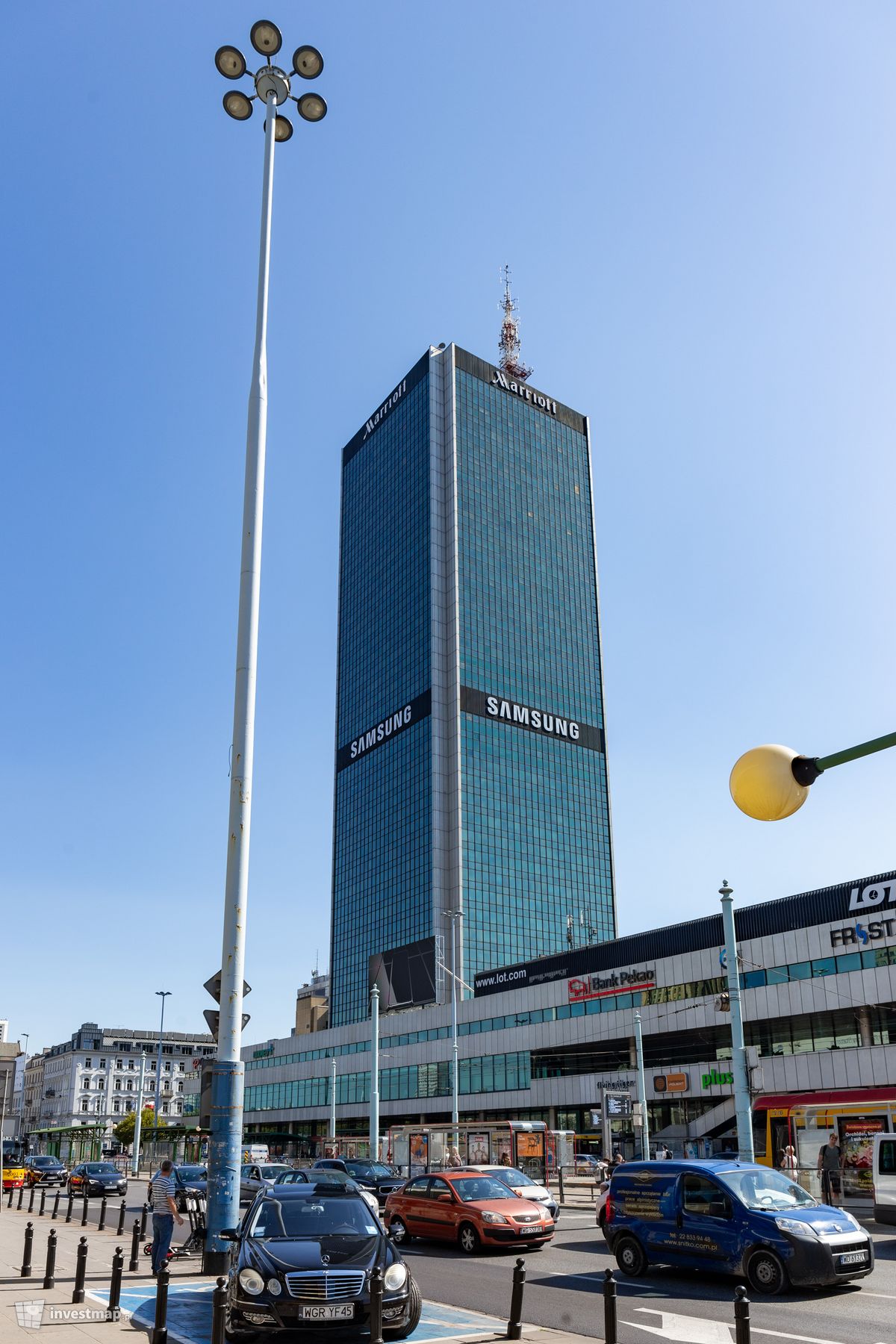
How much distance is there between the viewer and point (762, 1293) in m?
15.3

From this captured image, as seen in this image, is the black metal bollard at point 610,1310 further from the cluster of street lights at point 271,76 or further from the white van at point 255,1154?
the white van at point 255,1154

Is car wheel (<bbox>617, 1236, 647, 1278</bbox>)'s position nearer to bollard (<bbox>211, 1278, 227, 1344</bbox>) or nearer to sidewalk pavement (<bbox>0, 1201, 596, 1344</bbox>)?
sidewalk pavement (<bbox>0, 1201, 596, 1344</bbox>)

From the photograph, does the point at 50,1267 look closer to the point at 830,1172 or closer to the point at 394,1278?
the point at 394,1278

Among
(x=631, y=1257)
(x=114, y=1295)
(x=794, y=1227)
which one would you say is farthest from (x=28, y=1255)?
(x=794, y=1227)

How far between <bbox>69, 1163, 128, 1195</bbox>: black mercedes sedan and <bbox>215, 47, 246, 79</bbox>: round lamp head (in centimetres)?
3890

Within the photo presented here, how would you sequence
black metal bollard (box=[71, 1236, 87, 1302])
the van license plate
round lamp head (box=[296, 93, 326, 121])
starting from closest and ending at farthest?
1. the van license plate
2. black metal bollard (box=[71, 1236, 87, 1302])
3. round lamp head (box=[296, 93, 326, 121])

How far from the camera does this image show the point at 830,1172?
31391 mm

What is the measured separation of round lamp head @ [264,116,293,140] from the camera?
1939 cm

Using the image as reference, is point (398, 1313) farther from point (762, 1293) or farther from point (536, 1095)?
point (536, 1095)

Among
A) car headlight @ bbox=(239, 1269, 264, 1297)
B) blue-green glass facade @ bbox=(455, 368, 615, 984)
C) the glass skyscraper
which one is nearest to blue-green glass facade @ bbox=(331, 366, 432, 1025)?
the glass skyscraper

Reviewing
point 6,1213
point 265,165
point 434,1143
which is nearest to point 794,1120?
point 434,1143

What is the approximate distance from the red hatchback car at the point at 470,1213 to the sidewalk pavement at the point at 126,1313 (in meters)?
4.70

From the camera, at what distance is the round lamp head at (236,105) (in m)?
18.4

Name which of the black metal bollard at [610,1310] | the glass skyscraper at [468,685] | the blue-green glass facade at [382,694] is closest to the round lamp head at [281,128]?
the black metal bollard at [610,1310]
